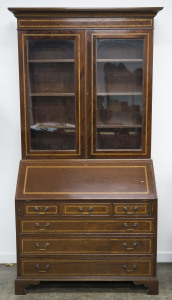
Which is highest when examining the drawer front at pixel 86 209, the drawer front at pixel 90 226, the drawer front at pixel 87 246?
the drawer front at pixel 86 209

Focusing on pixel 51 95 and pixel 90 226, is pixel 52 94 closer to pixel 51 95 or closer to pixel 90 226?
pixel 51 95

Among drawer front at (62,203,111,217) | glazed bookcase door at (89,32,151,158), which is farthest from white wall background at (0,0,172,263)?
drawer front at (62,203,111,217)

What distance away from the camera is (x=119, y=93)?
282cm

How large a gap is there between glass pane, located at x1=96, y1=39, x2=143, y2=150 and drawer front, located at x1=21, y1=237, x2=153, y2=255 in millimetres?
760

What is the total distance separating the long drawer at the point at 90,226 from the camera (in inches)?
105

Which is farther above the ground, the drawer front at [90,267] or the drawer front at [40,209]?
the drawer front at [40,209]

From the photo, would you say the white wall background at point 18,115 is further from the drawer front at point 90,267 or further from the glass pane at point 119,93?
the drawer front at point 90,267

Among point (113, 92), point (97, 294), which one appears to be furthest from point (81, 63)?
point (97, 294)

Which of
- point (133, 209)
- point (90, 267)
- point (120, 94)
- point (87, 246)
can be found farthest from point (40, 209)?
point (120, 94)

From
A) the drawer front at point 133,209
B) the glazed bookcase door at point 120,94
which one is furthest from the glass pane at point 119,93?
the drawer front at point 133,209

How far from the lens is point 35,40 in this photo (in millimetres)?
2725

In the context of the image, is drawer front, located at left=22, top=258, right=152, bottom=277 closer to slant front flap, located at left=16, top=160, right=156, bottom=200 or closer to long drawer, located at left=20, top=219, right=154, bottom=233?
long drawer, located at left=20, top=219, right=154, bottom=233

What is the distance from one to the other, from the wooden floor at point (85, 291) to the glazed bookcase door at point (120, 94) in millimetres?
1088

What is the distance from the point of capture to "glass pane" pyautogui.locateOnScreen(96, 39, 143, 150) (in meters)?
2.75
